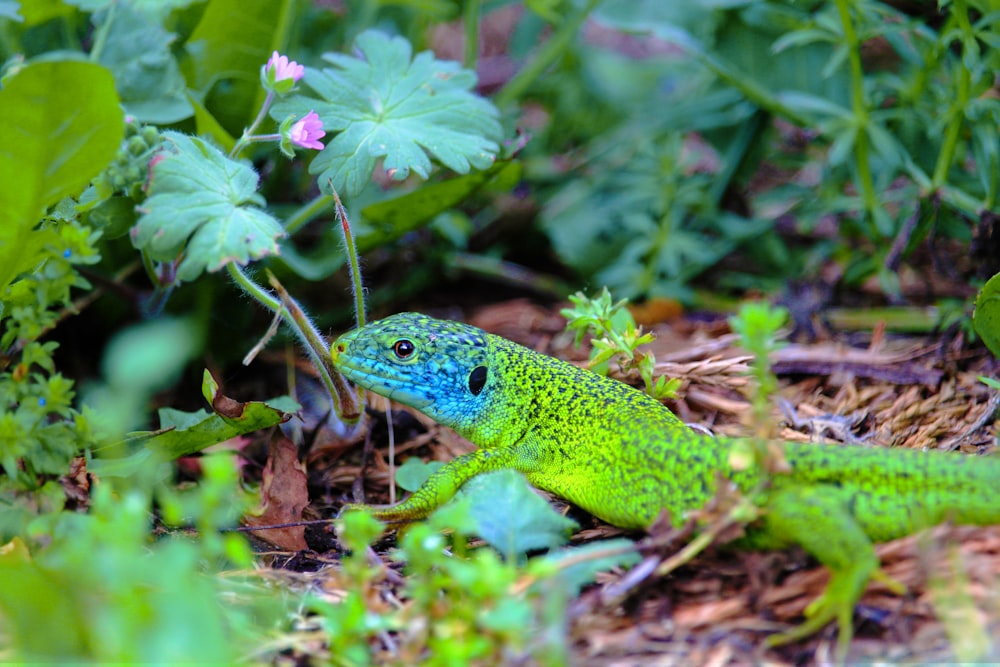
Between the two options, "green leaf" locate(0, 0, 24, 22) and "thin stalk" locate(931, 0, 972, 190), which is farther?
"thin stalk" locate(931, 0, 972, 190)

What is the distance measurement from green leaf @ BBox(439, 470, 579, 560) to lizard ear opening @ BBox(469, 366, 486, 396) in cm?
81

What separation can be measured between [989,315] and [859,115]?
1619 millimetres

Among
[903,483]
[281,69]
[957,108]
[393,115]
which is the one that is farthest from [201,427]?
[957,108]

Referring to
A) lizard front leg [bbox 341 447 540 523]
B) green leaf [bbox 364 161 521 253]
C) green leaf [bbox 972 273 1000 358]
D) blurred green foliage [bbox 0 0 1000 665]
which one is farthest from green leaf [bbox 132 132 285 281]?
green leaf [bbox 972 273 1000 358]

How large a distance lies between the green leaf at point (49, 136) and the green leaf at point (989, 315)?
3422 mm

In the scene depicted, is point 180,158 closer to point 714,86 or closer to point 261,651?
point 261,651

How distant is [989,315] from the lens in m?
3.74

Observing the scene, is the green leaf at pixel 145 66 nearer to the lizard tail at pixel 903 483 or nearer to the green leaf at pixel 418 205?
the green leaf at pixel 418 205

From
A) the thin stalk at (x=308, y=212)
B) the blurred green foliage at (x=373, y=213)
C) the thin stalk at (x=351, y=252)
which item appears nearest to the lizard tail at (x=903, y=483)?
the blurred green foliage at (x=373, y=213)

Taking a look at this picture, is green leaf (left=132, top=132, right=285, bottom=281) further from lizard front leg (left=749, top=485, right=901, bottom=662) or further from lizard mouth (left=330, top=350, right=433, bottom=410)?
lizard front leg (left=749, top=485, right=901, bottom=662)

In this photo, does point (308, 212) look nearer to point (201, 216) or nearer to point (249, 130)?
point (249, 130)

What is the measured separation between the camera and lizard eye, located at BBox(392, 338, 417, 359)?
3812mm

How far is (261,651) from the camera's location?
8.49 ft

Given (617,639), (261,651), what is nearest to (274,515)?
(261,651)
